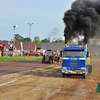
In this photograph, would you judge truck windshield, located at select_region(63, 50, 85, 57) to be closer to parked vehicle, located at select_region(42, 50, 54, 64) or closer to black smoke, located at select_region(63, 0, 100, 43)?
black smoke, located at select_region(63, 0, 100, 43)

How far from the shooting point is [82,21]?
31.5 meters

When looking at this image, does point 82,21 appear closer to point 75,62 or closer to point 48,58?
point 48,58

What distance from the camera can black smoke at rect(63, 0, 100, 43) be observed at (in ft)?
102

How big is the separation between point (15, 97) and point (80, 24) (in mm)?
27229

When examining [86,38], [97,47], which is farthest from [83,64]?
[97,47]

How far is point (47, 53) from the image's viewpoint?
32938mm

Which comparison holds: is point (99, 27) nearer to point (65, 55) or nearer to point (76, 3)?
point (76, 3)

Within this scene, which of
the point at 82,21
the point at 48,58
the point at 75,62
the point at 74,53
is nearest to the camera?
the point at 75,62

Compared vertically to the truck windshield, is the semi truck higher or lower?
lower

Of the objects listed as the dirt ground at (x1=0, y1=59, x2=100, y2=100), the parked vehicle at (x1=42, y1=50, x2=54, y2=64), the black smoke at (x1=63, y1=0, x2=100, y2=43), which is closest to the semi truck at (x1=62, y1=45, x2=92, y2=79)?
the dirt ground at (x1=0, y1=59, x2=100, y2=100)

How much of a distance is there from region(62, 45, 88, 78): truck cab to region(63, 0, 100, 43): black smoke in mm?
16754

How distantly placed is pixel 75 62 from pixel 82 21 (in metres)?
19.2

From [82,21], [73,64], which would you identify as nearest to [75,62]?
[73,64]

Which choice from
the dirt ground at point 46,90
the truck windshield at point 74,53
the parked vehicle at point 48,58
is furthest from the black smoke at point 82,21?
the dirt ground at point 46,90
